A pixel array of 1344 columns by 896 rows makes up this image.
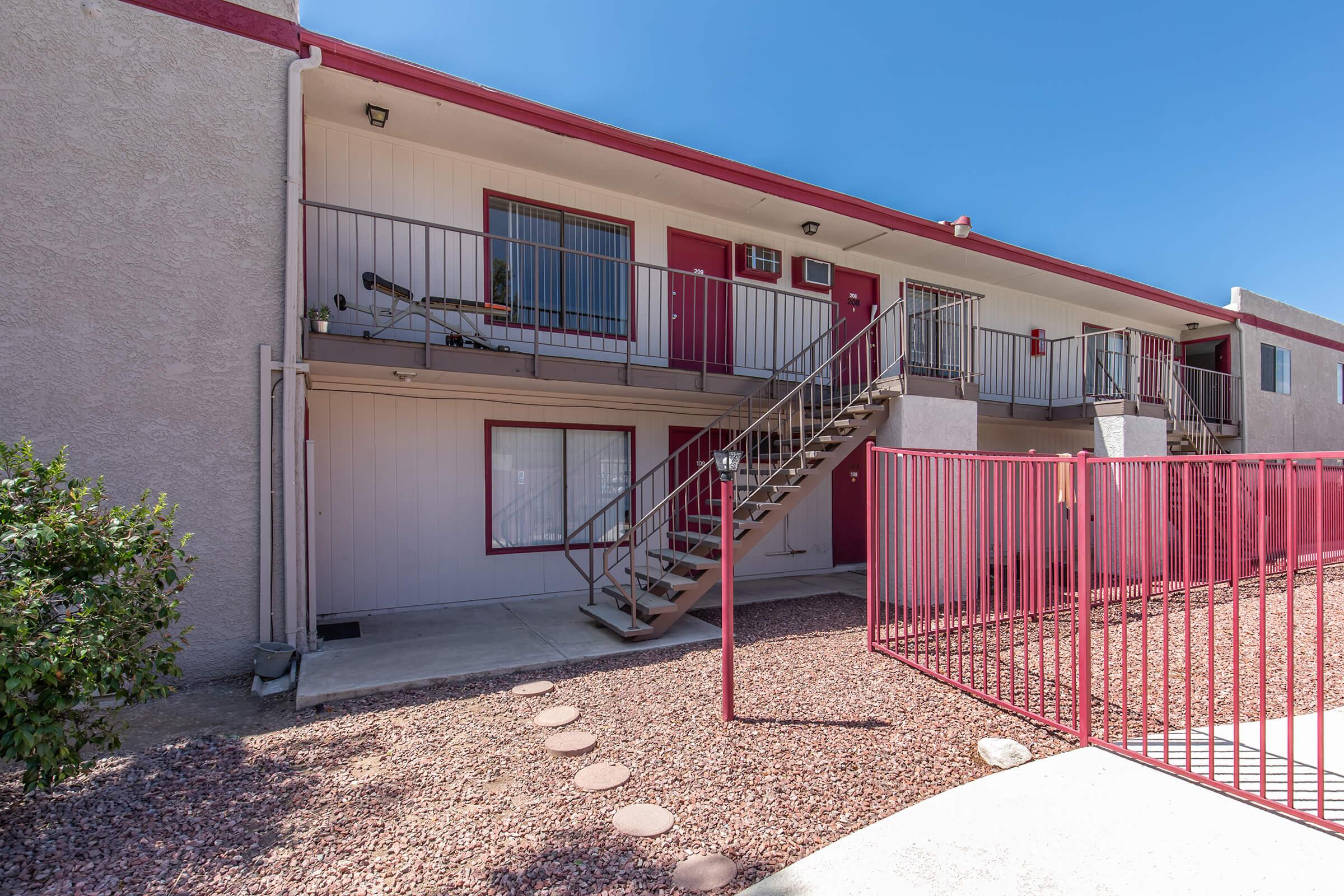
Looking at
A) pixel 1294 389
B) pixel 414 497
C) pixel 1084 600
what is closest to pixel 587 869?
pixel 1084 600

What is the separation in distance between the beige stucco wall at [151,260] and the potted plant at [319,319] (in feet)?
1.32

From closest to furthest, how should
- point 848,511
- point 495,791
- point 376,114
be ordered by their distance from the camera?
point 495,791, point 376,114, point 848,511

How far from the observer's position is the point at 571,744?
12.4 ft

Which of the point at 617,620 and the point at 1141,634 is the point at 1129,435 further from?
the point at 617,620

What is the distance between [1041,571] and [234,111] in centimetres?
717

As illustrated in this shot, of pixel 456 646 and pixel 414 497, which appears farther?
pixel 414 497

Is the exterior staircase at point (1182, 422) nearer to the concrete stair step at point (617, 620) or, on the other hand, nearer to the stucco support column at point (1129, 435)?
the stucco support column at point (1129, 435)

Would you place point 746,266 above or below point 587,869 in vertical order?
above

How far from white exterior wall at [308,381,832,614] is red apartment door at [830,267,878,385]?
398 centimetres

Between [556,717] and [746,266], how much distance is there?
6913 mm

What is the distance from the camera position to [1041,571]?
422cm

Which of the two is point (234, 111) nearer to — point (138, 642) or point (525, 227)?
point (525, 227)

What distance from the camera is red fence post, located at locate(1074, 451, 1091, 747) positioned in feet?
11.9

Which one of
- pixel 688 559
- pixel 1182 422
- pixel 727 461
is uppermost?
pixel 1182 422
